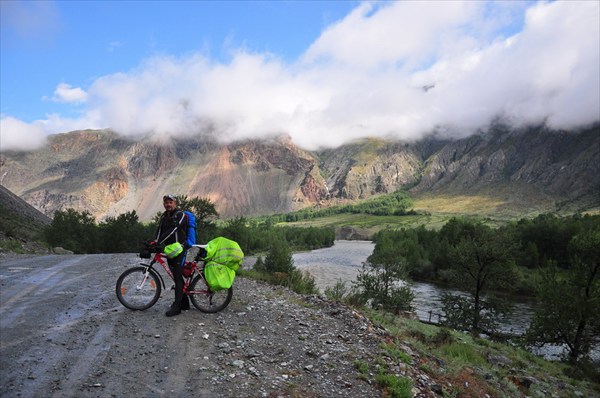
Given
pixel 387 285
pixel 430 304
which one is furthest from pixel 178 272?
pixel 430 304

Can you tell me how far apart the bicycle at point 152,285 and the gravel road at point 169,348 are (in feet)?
1.05

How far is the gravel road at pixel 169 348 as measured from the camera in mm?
6888

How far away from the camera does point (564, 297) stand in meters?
32.1

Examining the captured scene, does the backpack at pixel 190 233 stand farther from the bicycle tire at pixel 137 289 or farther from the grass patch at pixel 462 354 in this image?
the grass patch at pixel 462 354

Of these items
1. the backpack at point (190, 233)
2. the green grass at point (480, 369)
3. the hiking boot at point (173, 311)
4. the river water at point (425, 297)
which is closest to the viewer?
the hiking boot at point (173, 311)

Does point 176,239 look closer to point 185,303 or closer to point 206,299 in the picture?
point 185,303

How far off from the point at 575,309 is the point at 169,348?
109 feet

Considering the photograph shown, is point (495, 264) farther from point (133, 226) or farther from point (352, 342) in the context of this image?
point (133, 226)

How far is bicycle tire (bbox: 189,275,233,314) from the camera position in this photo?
36.9 ft

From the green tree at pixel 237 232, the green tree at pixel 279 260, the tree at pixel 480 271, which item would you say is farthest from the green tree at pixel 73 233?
the tree at pixel 480 271

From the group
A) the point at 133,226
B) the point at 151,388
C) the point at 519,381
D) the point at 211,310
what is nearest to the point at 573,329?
the point at 519,381

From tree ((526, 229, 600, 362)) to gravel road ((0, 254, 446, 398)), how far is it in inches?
1011

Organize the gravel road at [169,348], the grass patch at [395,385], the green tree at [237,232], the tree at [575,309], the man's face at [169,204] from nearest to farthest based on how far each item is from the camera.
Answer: the gravel road at [169,348] → the grass patch at [395,385] → the man's face at [169,204] → the tree at [575,309] → the green tree at [237,232]

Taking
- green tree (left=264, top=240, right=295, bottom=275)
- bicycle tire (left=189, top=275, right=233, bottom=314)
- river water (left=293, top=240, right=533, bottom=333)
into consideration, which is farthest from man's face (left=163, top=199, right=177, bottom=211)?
river water (left=293, top=240, right=533, bottom=333)
